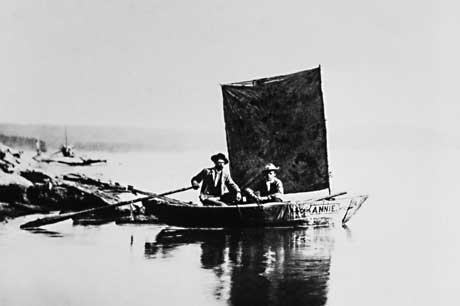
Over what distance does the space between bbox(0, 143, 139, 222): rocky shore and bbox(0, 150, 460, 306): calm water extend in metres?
0.04

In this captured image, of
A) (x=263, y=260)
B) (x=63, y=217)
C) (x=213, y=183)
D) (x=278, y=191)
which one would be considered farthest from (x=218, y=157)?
(x=63, y=217)

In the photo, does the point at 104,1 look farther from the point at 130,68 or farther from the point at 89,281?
the point at 89,281

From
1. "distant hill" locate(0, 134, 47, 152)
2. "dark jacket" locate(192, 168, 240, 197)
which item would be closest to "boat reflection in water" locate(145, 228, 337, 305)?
"dark jacket" locate(192, 168, 240, 197)

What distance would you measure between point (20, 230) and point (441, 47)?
1236 millimetres

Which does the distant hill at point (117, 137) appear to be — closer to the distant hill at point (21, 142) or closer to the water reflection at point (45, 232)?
the distant hill at point (21, 142)

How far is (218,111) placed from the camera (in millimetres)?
1792

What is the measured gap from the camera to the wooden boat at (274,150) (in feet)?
5.79

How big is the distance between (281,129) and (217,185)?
0.76ft

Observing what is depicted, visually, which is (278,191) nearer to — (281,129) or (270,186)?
(270,186)

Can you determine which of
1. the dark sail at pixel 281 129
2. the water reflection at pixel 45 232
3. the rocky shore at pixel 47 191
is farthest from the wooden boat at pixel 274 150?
the water reflection at pixel 45 232

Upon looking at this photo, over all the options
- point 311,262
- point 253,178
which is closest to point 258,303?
point 311,262

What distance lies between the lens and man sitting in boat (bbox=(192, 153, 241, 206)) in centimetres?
178

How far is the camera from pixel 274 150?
5.85 ft

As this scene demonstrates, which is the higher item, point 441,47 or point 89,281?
point 441,47
